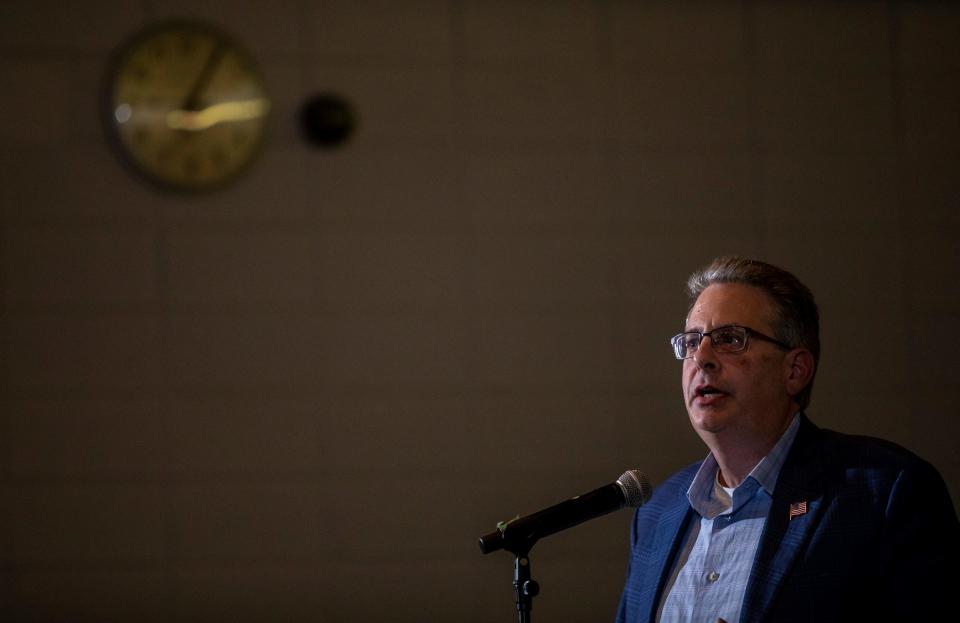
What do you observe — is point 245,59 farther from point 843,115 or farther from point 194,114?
point 843,115

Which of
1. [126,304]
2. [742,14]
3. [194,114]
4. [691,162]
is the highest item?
[742,14]

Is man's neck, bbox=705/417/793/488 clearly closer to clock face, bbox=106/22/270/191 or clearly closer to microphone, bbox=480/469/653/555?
microphone, bbox=480/469/653/555

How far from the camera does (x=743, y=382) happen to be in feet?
6.93

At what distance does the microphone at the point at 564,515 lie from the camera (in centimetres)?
195

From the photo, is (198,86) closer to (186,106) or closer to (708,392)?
(186,106)

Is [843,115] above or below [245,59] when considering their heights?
below

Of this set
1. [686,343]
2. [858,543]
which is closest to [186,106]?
[686,343]

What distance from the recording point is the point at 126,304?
3.58 m

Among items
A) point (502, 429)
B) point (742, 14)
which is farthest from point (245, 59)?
point (742, 14)

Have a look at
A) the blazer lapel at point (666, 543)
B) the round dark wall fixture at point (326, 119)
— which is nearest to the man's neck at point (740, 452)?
the blazer lapel at point (666, 543)

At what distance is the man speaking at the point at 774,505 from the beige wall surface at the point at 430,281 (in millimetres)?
1396

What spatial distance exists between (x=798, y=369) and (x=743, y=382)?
0.45ft

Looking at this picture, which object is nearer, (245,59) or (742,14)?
(245,59)

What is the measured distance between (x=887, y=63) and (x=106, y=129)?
277 cm
